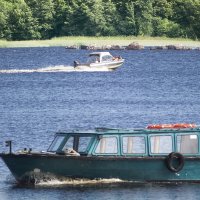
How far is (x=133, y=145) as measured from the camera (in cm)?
5594

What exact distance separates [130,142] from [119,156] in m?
0.93

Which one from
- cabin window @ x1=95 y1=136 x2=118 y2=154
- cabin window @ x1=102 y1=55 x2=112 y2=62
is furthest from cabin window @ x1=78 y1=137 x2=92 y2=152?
cabin window @ x1=102 y1=55 x2=112 y2=62

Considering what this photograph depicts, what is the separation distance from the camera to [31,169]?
5500cm

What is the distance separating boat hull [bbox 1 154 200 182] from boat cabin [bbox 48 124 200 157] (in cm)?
52

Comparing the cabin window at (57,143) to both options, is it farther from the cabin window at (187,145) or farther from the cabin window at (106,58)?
the cabin window at (106,58)

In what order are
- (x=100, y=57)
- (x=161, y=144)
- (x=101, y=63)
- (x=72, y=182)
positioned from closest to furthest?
(x=72, y=182), (x=161, y=144), (x=100, y=57), (x=101, y=63)

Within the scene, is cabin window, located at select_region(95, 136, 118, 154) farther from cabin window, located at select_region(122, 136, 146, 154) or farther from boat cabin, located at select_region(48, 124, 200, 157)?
cabin window, located at select_region(122, 136, 146, 154)

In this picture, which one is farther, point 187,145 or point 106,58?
point 106,58

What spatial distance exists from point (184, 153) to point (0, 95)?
164 ft

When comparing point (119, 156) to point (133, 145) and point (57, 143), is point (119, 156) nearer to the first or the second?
point (133, 145)

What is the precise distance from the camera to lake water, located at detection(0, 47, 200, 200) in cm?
5459

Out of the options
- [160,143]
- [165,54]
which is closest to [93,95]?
[160,143]

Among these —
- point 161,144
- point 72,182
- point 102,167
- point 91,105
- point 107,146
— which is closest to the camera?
point 102,167

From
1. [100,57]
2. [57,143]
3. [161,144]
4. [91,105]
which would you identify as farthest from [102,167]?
[100,57]
